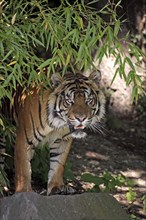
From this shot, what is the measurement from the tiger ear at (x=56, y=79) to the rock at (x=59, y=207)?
0.97 meters

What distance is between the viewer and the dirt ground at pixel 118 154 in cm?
662

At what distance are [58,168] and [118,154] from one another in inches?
88.9

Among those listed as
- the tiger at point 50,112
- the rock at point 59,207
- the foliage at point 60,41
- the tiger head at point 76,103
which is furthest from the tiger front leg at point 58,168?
the foliage at point 60,41

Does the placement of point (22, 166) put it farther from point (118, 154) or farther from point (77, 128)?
point (118, 154)

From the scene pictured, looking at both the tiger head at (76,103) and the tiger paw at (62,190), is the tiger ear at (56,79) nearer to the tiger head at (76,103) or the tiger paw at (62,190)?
the tiger head at (76,103)

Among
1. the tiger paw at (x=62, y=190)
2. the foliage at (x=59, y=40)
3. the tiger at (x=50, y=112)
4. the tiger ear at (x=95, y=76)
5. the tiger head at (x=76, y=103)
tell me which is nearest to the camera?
the foliage at (x=59, y=40)

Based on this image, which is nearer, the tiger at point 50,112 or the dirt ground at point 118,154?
the tiger at point 50,112

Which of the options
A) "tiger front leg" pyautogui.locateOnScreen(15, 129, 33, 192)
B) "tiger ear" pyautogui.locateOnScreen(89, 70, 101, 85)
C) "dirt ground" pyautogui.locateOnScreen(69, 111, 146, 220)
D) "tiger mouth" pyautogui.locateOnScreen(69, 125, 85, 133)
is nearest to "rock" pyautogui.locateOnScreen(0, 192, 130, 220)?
"tiger mouth" pyautogui.locateOnScreen(69, 125, 85, 133)

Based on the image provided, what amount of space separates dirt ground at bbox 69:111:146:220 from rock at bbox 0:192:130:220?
120 cm

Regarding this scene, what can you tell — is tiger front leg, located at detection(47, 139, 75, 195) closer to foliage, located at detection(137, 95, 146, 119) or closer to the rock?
the rock

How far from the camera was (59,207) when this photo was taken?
13.9ft

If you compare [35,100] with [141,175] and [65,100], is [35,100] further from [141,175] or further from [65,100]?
[141,175]

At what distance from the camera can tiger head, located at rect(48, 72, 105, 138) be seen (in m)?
4.75

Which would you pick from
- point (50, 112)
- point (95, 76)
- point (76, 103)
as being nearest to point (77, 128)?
point (76, 103)
